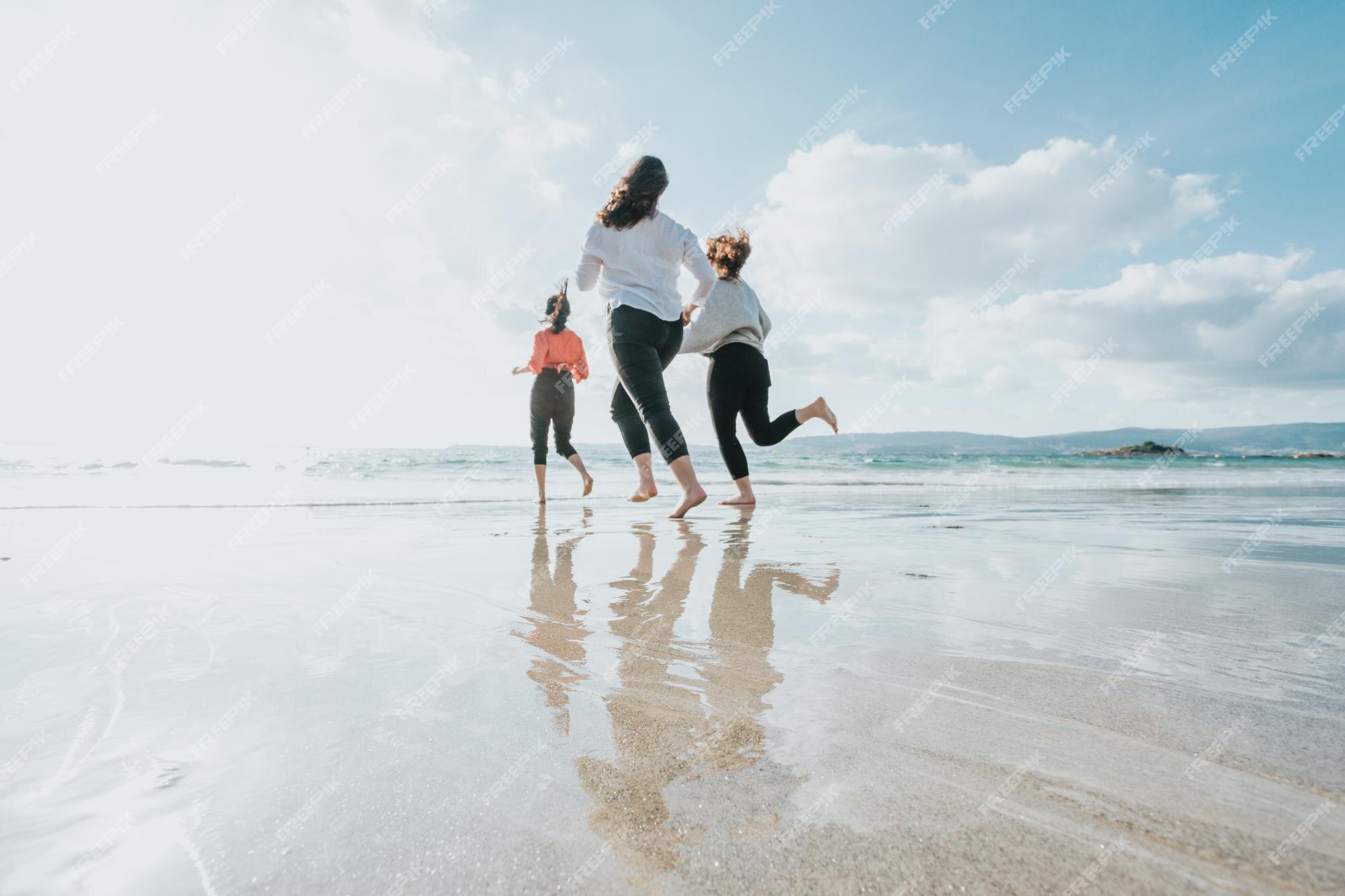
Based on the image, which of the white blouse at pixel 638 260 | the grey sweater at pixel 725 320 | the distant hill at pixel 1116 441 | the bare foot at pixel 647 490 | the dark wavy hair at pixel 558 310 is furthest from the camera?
the distant hill at pixel 1116 441

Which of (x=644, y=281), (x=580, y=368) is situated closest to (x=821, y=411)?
(x=644, y=281)

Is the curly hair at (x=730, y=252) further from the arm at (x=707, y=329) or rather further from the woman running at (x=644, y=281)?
the woman running at (x=644, y=281)

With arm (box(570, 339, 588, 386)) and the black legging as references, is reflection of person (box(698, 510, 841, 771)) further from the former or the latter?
arm (box(570, 339, 588, 386))

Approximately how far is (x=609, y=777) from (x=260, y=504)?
19.9 feet

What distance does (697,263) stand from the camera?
12.6ft

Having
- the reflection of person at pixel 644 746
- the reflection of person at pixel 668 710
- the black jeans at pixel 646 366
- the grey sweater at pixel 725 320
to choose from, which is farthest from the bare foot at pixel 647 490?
the reflection of person at pixel 644 746

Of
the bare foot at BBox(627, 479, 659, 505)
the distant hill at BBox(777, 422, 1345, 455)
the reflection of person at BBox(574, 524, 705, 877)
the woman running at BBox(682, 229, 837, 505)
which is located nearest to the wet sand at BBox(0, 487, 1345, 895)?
the reflection of person at BBox(574, 524, 705, 877)

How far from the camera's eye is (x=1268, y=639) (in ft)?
4.54

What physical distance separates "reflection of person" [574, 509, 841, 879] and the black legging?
8.45ft

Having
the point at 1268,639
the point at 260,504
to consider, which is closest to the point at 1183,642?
the point at 1268,639

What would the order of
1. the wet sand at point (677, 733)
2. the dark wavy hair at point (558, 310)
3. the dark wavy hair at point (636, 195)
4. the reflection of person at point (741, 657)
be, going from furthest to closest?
the dark wavy hair at point (558, 310) < the dark wavy hair at point (636, 195) < the reflection of person at point (741, 657) < the wet sand at point (677, 733)

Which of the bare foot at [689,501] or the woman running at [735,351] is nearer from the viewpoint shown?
the bare foot at [689,501]

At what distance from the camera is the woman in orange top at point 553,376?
6.53m

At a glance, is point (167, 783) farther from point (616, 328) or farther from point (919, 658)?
point (616, 328)
